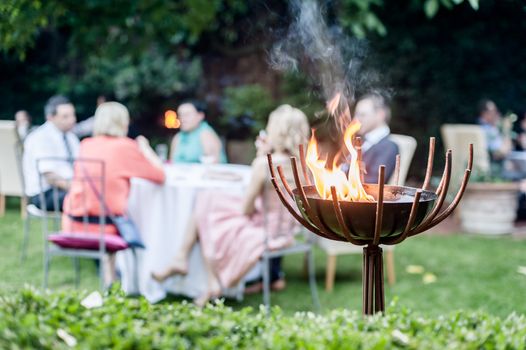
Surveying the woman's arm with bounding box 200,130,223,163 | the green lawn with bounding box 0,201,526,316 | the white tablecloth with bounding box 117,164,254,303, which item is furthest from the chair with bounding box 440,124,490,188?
the white tablecloth with bounding box 117,164,254,303

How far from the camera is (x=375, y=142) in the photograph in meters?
5.04

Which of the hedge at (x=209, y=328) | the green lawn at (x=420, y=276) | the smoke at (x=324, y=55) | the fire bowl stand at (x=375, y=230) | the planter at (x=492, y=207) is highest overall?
the smoke at (x=324, y=55)

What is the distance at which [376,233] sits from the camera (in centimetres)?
231

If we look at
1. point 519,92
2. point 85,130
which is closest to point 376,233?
point 85,130

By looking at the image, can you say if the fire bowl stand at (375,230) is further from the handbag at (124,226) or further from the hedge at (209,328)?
the handbag at (124,226)

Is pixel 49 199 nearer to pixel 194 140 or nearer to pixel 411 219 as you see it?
pixel 194 140

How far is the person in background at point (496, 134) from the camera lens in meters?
8.62

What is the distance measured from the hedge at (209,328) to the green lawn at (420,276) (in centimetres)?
250

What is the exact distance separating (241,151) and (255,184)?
265 inches

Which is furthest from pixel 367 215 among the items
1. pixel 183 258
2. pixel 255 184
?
pixel 183 258

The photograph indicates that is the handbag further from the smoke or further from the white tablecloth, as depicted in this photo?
the smoke

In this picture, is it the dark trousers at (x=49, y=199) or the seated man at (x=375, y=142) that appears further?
the dark trousers at (x=49, y=199)

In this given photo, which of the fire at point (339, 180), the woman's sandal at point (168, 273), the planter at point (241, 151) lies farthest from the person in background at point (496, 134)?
the fire at point (339, 180)

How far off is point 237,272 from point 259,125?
6.12m
